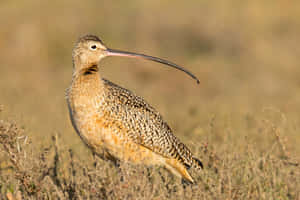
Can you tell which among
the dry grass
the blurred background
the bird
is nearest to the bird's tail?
the bird

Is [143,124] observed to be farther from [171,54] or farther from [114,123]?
[171,54]

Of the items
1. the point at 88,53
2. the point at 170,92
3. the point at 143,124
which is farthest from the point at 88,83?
the point at 170,92

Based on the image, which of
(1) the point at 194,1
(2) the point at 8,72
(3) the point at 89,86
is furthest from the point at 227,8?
(3) the point at 89,86

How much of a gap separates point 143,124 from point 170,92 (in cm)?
608

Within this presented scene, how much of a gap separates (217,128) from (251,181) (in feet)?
8.60

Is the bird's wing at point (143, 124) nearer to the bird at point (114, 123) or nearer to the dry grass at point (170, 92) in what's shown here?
the bird at point (114, 123)

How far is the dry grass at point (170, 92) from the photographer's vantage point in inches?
192

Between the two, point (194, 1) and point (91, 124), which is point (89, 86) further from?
point (194, 1)

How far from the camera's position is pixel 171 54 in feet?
45.6

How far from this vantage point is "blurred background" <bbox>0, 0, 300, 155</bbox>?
9.34m

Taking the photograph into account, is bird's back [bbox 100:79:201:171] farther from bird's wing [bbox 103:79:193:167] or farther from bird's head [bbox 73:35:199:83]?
bird's head [bbox 73:35:199:83]

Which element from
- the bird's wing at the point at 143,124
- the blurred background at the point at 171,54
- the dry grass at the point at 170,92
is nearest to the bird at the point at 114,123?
the bird's wing at the point at 143,124

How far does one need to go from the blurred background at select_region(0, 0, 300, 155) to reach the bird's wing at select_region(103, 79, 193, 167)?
2002mm

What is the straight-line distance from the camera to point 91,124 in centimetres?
520
